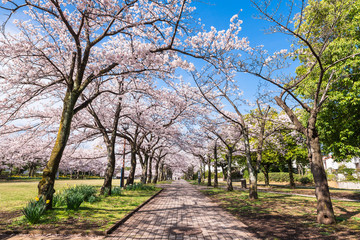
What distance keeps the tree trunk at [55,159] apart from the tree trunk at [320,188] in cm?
904

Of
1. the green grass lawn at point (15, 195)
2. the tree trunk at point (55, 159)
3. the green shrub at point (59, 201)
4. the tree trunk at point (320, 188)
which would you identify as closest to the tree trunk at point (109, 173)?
the green grass lawn at point (15, 195)

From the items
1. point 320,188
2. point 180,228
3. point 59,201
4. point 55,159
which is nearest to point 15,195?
point 59,201

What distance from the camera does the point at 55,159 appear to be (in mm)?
6891

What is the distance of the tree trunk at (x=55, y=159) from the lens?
6605mm

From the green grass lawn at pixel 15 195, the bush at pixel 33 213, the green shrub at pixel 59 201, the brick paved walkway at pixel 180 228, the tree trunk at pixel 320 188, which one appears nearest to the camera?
the brick paved walkway at pixel 180 228

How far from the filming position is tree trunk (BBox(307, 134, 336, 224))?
251 inches

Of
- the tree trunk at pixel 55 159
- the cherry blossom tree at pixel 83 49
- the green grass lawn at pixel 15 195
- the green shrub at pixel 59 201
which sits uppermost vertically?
the cherry blossom tree at pixel 83 49

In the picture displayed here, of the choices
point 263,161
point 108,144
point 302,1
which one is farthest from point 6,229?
point 263,161

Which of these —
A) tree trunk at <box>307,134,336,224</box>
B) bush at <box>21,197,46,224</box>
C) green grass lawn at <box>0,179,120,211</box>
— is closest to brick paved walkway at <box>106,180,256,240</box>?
bush at <box>21,197,46,224</box>

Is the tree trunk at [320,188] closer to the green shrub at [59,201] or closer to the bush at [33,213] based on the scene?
the bush at [33,213]

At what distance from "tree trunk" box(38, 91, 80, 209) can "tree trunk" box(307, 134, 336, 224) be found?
904cm

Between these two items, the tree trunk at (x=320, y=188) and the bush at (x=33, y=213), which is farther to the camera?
the tree trunk at (x=320, y=188)

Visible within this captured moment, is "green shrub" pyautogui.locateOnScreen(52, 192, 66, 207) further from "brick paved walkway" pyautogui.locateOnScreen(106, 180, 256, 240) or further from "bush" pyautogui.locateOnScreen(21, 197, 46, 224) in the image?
"brick paved walkway" pyautogui.locateOnScreen(106, 180, 256, 240)

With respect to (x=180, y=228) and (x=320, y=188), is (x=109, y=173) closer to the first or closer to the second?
(x=180, y=228)
